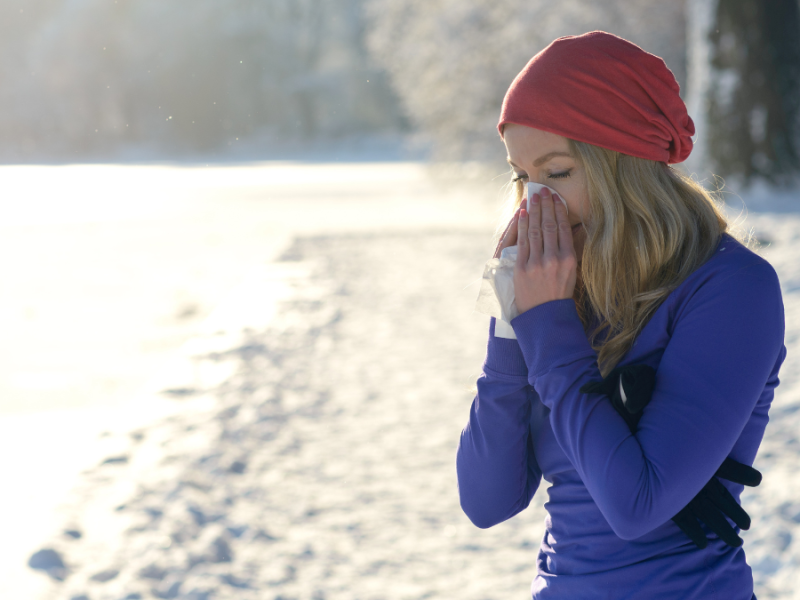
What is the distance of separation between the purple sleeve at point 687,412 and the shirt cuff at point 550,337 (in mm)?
72

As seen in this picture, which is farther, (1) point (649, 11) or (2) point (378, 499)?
(1) point (649, 11)

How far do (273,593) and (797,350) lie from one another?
4070 millimetres

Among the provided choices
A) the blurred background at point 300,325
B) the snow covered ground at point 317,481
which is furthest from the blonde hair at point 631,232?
the blurred background at point 300,325

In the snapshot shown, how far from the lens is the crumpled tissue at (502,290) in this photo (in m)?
1.42

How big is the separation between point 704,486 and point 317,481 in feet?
10.7

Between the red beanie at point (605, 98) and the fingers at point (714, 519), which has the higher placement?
the red beanie at point (605, 98)

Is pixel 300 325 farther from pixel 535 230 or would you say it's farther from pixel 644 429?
pixel 644 429

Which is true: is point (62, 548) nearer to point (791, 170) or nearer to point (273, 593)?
point (273, 593)

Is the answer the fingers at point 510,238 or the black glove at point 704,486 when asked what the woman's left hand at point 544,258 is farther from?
the black glove at point 704,486

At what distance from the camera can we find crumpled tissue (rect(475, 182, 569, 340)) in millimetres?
1419

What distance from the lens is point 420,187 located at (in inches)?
912

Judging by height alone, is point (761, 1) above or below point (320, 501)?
above

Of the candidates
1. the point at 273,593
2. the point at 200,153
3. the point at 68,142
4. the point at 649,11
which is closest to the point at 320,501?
the point at 273,593

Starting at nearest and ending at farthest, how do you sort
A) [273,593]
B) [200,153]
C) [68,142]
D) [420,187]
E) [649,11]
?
[273,593]
[649,11]
[420,187]
[68,142]
[200,153]
